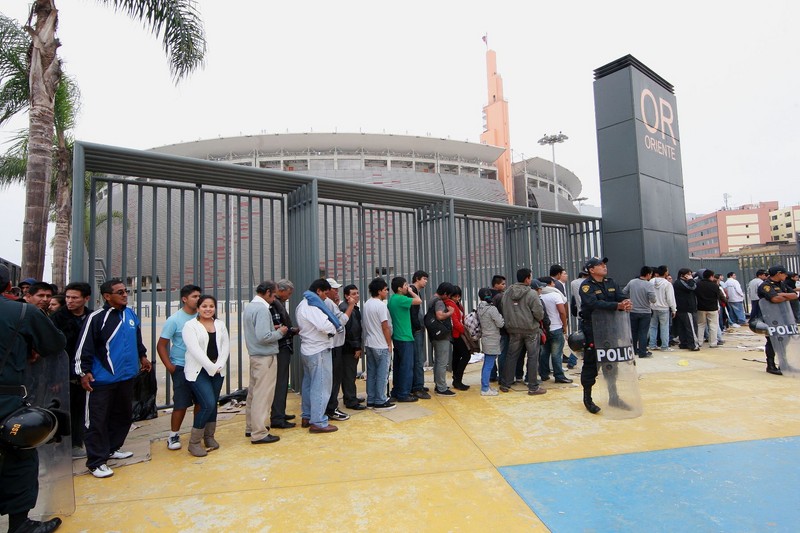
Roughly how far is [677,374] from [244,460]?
6127mm

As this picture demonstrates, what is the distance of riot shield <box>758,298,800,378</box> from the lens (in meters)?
6.11

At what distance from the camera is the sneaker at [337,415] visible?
4.96 m

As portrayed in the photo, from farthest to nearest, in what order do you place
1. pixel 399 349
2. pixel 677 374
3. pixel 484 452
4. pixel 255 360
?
pixel 677 374 < pixel 399 349 < pixel 255 360 < pixel 484 452

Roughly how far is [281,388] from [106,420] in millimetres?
1606

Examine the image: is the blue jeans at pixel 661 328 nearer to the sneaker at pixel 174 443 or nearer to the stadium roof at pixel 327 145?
the sneaker at pixel 174 443

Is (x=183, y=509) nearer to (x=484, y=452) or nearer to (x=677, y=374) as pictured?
(x=484, y=452)

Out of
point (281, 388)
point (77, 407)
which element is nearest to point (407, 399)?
point (281, 388)

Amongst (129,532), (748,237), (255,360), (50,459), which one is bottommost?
(129,532)

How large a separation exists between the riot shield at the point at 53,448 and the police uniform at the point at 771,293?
8030mm

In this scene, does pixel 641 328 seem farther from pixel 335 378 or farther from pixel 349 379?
pixel 335 378

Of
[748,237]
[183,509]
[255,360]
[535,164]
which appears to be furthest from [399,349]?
[748,237]

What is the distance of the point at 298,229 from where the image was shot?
6.25m

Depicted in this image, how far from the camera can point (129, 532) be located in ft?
8.91

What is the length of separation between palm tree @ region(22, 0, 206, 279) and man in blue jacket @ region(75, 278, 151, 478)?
3.50 metres
